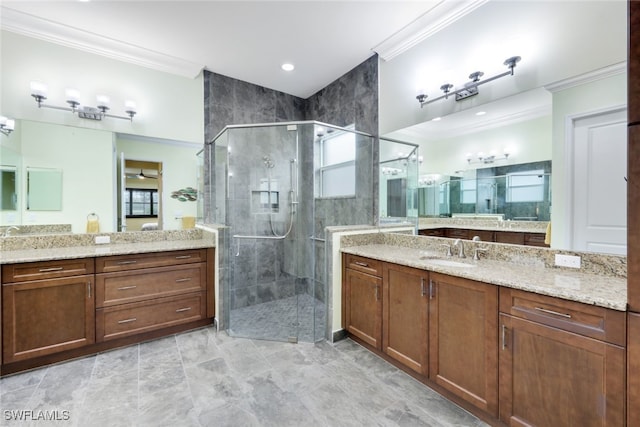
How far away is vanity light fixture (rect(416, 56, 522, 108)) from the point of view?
2035 mm

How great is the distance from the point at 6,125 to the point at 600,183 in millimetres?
4498

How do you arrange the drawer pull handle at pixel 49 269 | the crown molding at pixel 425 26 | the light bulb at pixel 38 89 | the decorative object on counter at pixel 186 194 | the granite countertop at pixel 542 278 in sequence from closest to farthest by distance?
the granite countertop at pixel 542 278, the drawer pull handle at pixel 49 269, the crown molding at pixel 425 26, the light bulb at pixel 38 89, the decorative object on counter at pixel 186 194

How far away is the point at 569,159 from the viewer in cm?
170

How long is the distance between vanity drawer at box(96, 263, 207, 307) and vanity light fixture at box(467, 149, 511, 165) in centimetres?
275

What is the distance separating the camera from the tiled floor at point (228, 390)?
5.42 feet

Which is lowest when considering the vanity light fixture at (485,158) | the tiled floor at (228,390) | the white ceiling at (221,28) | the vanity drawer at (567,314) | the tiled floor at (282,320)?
the tiled floor at (228,390)

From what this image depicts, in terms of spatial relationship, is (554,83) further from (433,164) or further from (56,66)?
(56,66)

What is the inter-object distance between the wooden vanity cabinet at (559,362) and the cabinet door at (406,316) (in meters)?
0.51

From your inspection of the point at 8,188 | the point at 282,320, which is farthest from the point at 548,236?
the point at 8,188

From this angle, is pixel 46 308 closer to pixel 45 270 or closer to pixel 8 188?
pixel 45 270

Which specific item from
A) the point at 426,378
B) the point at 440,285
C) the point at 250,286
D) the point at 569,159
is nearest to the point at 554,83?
the point at 569,159

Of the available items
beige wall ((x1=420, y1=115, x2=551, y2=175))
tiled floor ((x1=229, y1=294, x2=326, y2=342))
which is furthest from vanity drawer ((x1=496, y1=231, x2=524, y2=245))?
tiled floor ((x1=229, y1=294, x2=326, y2=342))

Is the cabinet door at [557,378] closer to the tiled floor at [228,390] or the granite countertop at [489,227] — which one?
the tiled floor at [228,390]

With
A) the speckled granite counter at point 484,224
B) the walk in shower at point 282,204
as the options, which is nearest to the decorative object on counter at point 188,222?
the walk in shower at point 282,204
